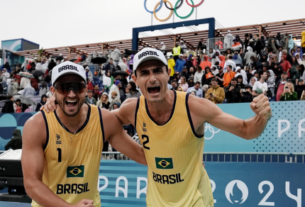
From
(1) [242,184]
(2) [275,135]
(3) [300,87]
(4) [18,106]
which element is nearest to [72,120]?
(1) [242,184]

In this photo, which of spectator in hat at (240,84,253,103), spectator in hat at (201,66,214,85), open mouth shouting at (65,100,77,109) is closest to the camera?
open mouth shouting at (65,100,77,109)

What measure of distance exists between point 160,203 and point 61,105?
1431 millimetres

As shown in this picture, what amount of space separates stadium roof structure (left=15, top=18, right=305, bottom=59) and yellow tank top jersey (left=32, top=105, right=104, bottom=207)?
1939cm

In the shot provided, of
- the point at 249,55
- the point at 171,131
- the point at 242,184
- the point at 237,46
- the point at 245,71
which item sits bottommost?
the point at 242,184

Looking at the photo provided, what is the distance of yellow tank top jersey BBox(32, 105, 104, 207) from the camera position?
11.5 ft

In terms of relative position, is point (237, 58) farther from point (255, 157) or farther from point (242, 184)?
point (242, 184)

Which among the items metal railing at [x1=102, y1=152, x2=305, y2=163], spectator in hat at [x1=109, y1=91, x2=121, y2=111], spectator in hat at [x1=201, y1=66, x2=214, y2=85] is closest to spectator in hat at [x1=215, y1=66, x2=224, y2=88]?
spectator in hat at [x1=201, y1=66, x2=214, y2=85]

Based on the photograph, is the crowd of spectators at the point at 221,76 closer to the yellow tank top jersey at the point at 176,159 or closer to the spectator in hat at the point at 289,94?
the spectator in hat at the point at 289,94

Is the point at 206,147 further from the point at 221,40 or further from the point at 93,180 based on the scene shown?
the point at 221,40

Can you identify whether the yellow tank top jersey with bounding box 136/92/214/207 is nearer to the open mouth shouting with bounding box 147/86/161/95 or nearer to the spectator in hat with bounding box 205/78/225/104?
the open mouth shouting with bounding box 147/86/161/95

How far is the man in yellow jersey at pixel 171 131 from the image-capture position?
3.62 meters

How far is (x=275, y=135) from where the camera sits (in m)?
9.06

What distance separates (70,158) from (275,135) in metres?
6.75

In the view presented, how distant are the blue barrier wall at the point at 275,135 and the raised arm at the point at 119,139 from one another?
5.72 meters
